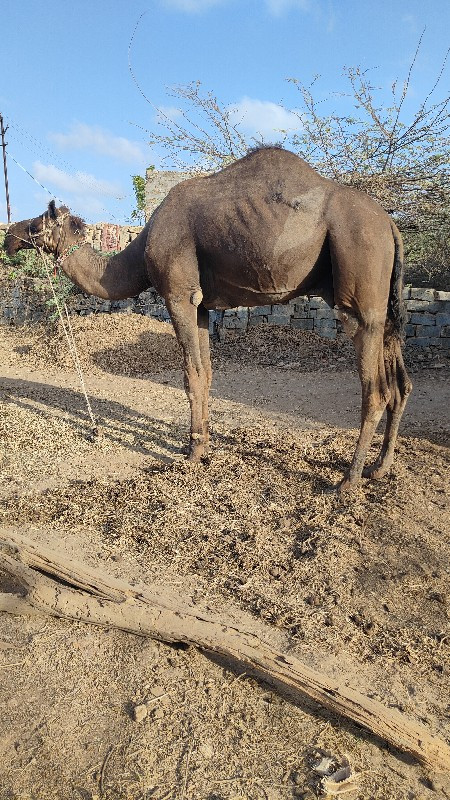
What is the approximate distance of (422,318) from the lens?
10953 mm

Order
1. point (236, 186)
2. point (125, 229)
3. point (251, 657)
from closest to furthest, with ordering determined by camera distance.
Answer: point (251, 657), point (236, 186), point (125, 229)

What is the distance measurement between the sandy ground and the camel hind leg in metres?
0.18

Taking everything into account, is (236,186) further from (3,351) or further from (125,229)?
(125,229)

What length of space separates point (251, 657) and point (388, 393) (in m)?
2.81

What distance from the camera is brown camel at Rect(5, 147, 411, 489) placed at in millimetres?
4426

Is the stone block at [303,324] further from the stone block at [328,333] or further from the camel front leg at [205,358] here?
the camel front leg at [205,358]

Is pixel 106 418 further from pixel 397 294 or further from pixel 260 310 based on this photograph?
pixel 260 310

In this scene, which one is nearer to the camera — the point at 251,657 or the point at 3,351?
the point at 251,657

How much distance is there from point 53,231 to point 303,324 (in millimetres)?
6918

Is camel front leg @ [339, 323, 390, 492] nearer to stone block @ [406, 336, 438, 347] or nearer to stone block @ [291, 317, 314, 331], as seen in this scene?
stone block @ [406, 336, 438, 347]

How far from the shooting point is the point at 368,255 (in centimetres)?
432

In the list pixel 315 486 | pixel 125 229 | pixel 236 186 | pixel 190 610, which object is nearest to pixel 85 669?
pixel 190 610

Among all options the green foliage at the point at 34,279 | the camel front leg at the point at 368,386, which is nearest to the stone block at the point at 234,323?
the green foliage at the point at 34,279

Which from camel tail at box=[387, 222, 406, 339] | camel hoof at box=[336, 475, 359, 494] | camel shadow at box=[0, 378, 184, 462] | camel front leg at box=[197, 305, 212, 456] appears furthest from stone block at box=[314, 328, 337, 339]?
camel hoof at box=[336, 475, 359, 494]
